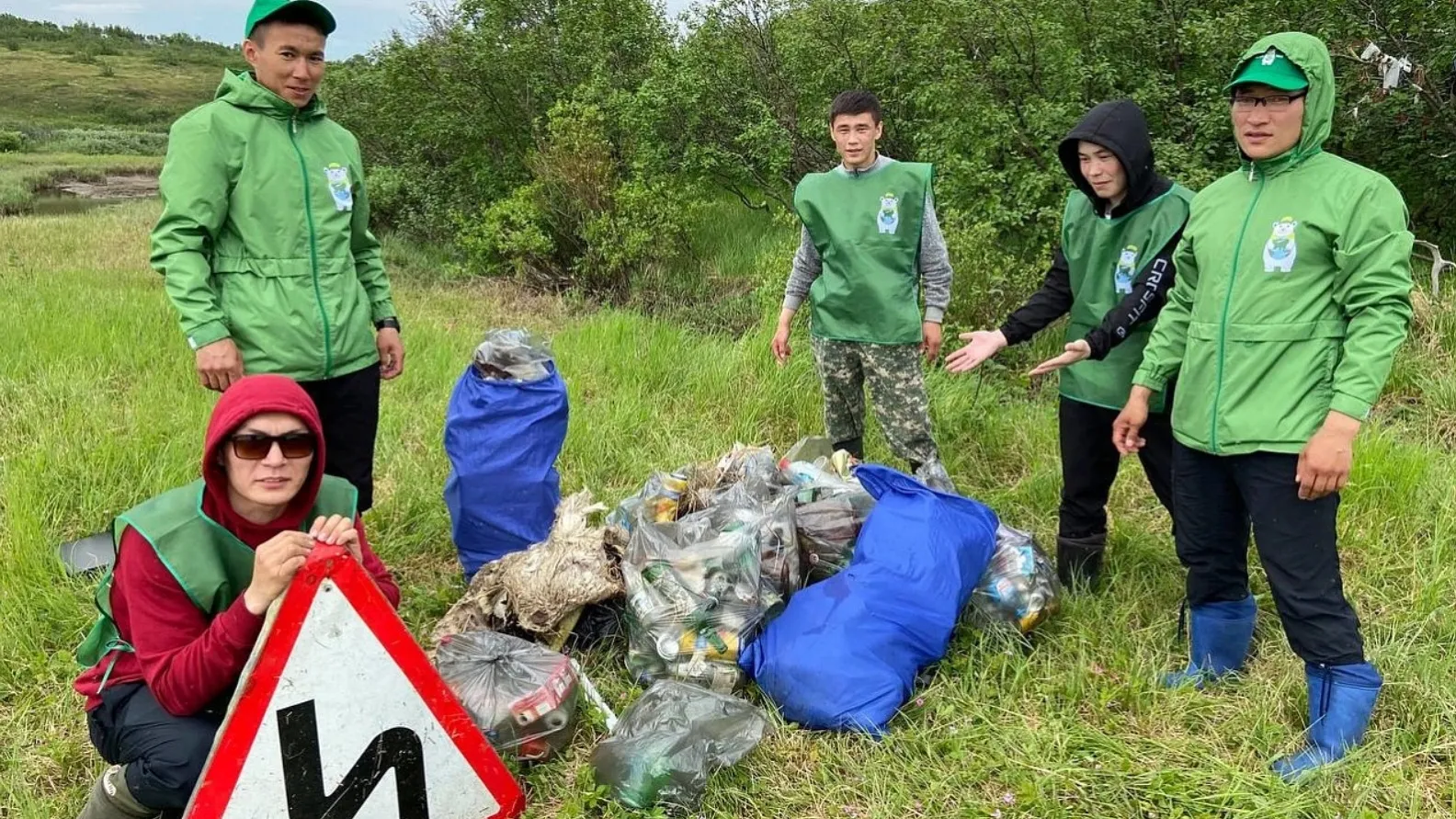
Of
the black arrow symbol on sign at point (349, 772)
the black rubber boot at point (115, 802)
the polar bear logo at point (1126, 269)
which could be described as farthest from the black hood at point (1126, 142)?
the black rubber boot at point (115, 802)

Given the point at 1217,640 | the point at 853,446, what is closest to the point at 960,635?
the point at 1217,640

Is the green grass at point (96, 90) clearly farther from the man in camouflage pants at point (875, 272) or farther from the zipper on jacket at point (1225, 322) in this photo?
the zipper on jacket at point (1225, 322)

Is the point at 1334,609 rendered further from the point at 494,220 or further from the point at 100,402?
the point at 494,220

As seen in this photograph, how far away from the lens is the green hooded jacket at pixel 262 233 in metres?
2.44

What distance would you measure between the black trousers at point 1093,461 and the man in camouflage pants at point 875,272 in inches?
24.4

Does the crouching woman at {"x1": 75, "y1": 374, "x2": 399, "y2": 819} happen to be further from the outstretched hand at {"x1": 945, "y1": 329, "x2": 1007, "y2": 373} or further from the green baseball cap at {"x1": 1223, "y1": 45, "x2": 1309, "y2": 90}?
the green baseball cap at {"x1": 1223, "y1": 45, "x2": 1309, "y2": 90}

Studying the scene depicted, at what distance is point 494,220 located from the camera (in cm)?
888

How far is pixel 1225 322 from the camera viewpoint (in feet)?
7.18

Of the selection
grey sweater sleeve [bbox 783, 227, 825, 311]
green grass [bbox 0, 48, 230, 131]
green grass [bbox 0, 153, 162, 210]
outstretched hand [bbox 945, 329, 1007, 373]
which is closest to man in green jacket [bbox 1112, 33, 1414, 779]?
outstretched hand [bbox 945, 329, 1007, 373]

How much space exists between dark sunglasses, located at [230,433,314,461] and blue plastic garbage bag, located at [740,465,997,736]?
1.32 meters

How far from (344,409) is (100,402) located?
98.5 inches

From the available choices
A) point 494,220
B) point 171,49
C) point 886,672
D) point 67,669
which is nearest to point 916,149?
point 494,220

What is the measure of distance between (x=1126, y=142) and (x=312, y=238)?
7.74ft

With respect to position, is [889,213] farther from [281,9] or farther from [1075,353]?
[281,9]
